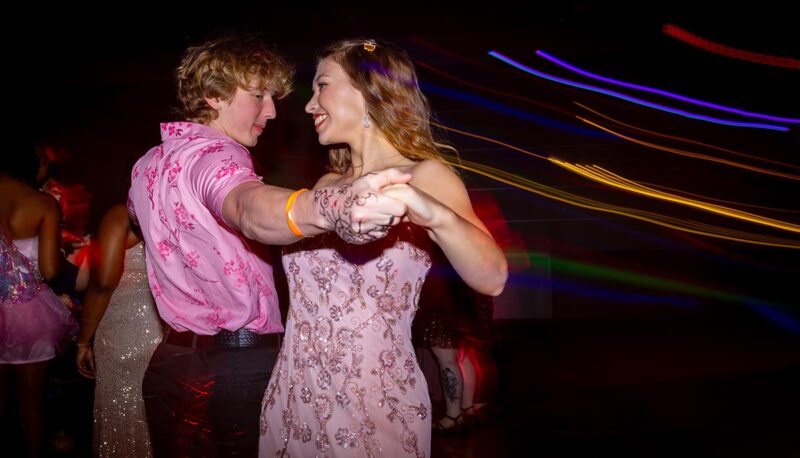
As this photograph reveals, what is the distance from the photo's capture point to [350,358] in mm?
1537

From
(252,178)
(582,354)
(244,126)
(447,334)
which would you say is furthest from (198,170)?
(582,354)

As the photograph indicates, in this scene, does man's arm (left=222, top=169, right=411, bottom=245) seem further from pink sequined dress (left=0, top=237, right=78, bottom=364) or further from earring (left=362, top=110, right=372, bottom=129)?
pink sequined dress (left=0, top=237, right=78, bottom=364)

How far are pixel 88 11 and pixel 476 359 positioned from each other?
5.40m

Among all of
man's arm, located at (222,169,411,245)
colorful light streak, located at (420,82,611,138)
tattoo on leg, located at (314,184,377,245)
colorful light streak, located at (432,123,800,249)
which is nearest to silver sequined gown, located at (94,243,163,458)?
man's arm, located at (222,169,411,245)

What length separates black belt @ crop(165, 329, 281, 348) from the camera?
1697 mm

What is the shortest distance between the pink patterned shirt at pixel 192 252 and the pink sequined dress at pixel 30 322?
4.68 ft

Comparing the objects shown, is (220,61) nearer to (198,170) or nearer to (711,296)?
(198,170)

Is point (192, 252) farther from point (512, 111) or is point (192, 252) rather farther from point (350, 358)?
Answer: point (512, 111)

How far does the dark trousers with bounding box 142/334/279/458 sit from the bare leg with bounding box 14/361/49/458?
1.49 metres

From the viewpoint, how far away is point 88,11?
6.37 m

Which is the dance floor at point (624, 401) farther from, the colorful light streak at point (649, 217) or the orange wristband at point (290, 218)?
the orange wristband at point (290, 218)

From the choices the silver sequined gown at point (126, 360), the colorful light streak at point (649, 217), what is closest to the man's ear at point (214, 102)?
the silver sequined gown at point (126, 360)

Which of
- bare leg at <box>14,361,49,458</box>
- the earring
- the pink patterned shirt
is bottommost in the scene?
bare leg at <box>14,361,49,458</box>

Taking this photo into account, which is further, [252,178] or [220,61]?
[220,61]
